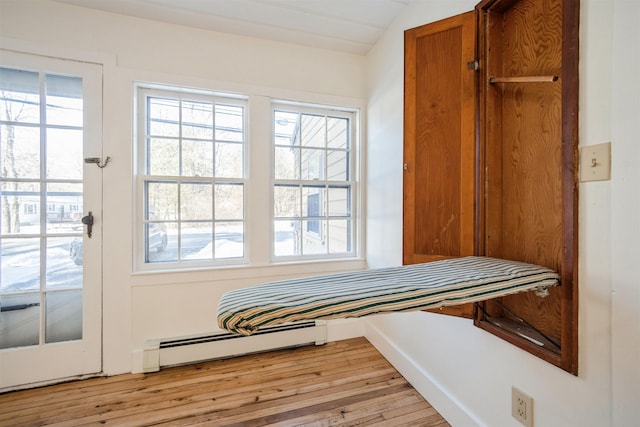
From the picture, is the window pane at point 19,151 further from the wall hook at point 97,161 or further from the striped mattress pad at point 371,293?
the striped mattress pad at point 371,293

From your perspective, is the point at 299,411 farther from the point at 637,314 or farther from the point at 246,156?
the point at 246,156

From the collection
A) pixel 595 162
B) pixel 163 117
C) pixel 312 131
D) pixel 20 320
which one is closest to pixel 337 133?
pixel 312 131

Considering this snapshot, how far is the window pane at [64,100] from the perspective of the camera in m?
1.79

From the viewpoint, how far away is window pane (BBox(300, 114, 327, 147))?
2400mm

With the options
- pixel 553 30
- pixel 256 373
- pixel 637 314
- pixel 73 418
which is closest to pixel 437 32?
pixel 553 30

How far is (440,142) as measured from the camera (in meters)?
1.39

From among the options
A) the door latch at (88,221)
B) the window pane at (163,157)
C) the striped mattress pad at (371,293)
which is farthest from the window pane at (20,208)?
the striped mattress pad at (371,293)

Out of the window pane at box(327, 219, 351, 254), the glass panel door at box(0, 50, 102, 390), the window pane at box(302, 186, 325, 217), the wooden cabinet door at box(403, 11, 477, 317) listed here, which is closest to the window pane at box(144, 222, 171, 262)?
the glass panel door at box(0, 50, 102, 390)

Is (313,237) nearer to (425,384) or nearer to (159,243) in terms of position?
(159,243)

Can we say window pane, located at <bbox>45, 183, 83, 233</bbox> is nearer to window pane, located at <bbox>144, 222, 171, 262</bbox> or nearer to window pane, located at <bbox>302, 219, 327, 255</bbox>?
window pane, located at <bbox>144, 222, 171, 262</bbox>

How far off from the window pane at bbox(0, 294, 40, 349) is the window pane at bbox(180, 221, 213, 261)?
0.94m

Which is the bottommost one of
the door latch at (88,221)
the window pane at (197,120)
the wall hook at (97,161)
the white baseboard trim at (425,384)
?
the white baseboard trim at (425,384)

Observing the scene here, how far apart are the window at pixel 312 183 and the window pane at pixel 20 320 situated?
65.9 inches

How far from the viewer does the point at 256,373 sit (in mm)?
1865
